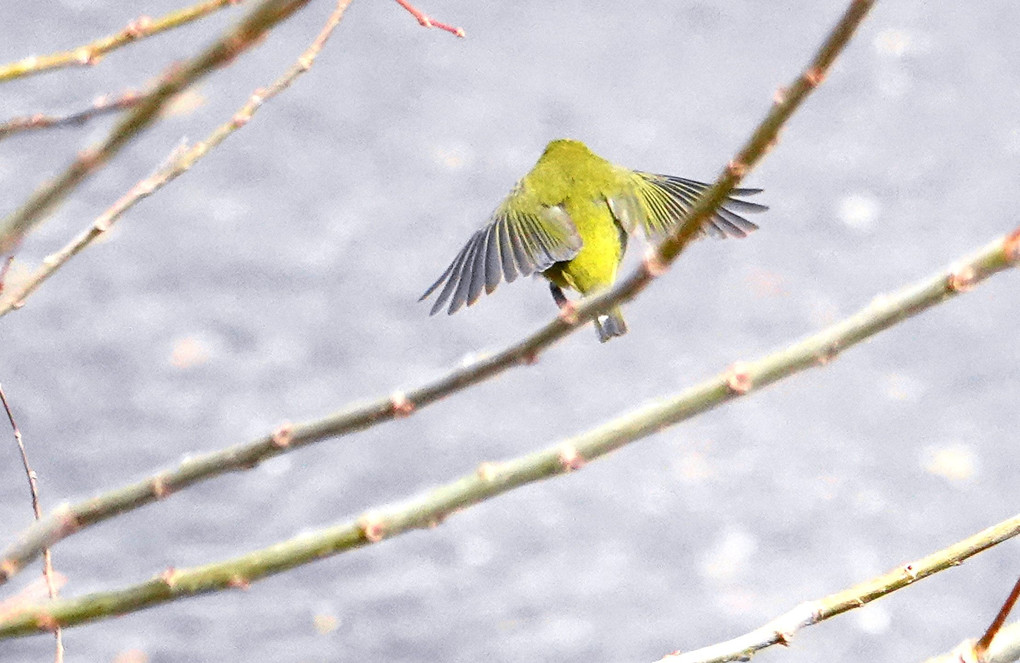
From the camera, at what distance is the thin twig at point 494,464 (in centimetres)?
56

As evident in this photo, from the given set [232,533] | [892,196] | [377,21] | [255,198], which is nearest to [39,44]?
[255,198]

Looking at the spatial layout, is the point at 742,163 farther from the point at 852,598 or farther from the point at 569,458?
the point at 852,598

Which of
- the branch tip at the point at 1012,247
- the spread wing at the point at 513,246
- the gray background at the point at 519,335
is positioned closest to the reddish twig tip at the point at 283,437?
the branch tip at the point at 1012,247

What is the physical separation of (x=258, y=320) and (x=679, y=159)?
1.39 m

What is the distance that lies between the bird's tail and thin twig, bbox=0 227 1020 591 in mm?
1303

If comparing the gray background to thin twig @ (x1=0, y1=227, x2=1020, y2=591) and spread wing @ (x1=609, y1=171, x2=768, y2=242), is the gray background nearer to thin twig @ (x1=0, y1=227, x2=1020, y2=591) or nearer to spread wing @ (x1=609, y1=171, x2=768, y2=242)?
spread wing @ (x1=609, y1=171, x2=768, y2=242)

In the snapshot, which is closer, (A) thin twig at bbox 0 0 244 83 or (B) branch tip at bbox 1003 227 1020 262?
(B) branch tip at bbox 1003 227 1020 262

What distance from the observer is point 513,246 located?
1.84 meters

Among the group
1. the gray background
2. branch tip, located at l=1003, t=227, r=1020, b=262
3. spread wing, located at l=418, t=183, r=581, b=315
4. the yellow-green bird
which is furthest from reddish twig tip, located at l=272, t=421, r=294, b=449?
the gray background

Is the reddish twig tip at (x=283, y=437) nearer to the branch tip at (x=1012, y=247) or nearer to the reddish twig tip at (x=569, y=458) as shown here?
the reddish twig tip at (x=569, y=458)

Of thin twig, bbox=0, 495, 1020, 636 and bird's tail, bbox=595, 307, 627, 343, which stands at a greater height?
bird's tail, bbox=595, 307, 627, 343

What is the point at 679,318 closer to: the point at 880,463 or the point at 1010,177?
the point at 880,463

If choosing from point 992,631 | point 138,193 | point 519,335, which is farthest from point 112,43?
point 519,335

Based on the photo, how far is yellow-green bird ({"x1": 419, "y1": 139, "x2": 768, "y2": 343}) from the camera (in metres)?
1.84
